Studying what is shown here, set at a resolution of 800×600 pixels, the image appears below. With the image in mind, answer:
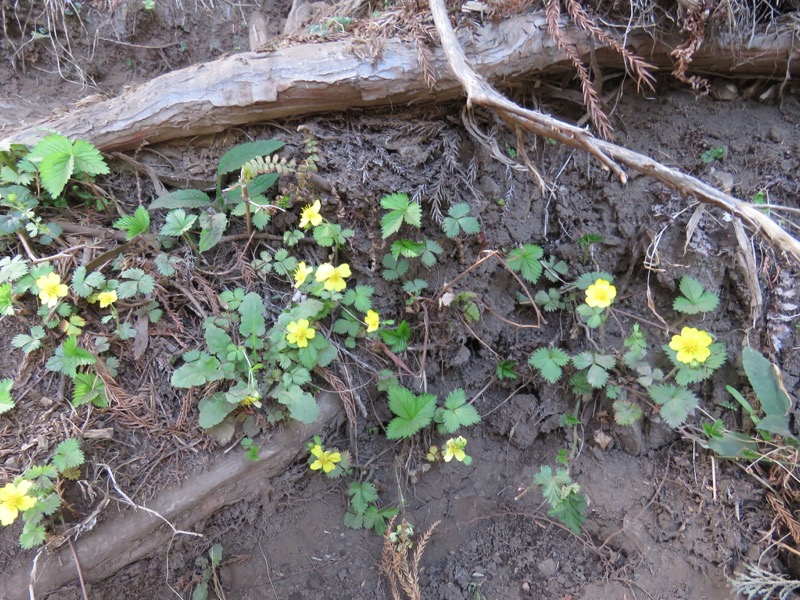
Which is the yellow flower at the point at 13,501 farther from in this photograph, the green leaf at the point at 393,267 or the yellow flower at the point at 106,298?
the green leaf at the point at 393,267

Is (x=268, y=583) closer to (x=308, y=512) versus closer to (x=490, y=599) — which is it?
(x=308, y=512)

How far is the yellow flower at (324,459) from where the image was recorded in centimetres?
216

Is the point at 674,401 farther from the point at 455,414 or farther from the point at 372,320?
the point at 372,320

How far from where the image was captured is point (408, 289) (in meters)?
2.43

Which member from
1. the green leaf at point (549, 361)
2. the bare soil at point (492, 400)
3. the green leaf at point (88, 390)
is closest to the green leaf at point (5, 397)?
the bare soil at point (492, 400)

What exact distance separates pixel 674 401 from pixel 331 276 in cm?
163

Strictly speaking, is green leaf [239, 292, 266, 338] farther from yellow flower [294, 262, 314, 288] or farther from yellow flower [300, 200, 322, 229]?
yellow flower [300, 200, 322, 229]

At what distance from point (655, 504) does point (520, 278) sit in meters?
1.23

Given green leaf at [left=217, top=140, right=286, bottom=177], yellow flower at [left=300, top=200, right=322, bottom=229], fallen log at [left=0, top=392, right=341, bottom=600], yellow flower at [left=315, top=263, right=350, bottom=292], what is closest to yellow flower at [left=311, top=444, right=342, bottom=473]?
fallen log at [left=0, top=392, right=341, bottom=600]

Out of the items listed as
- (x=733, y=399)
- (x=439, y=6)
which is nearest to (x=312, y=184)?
(x=439, y=6)

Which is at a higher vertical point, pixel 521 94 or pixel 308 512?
pixel 521 94

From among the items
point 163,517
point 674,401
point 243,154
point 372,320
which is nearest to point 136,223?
point 243,154

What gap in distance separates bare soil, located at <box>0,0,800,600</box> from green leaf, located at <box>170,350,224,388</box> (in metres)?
0.15

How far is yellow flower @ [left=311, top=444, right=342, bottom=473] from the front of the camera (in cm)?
216
